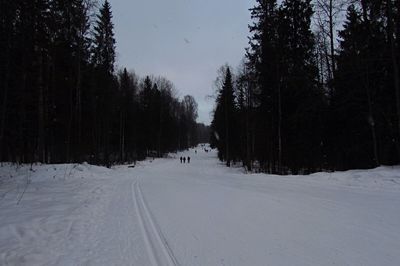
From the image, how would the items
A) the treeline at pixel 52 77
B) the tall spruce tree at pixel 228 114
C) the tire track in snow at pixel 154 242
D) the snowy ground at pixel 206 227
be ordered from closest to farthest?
the tire track in snow at pixel 154 242 < the snowy ground at pixel 206 227 < the treeline at pixel 52 77 < the tall spruce tree at pixel 228 114

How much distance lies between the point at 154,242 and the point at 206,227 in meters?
1.59

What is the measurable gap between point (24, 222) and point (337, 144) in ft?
76.0

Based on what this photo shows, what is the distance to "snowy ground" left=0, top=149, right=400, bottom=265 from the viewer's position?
579cm

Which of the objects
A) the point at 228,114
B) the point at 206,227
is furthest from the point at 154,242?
the point at 228,114

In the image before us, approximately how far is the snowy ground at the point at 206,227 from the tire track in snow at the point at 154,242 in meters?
0.02

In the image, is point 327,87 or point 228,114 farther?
point 228,114

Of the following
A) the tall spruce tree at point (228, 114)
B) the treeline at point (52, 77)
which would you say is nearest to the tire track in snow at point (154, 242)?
the treeline at point (52, 77)

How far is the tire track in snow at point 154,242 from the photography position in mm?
5680

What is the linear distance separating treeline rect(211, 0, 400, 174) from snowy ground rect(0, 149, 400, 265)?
31.6ft

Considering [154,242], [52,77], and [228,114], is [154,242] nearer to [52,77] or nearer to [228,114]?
[52,77]

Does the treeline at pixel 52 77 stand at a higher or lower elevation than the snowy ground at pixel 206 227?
higher

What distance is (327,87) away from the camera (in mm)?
26938

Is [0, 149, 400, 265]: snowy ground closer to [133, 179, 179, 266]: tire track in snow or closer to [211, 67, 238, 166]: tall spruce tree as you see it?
[133, 179, 179, 266]: tire track in snow

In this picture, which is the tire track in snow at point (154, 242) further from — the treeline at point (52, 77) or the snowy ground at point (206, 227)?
the treeline at point (52, 77)
